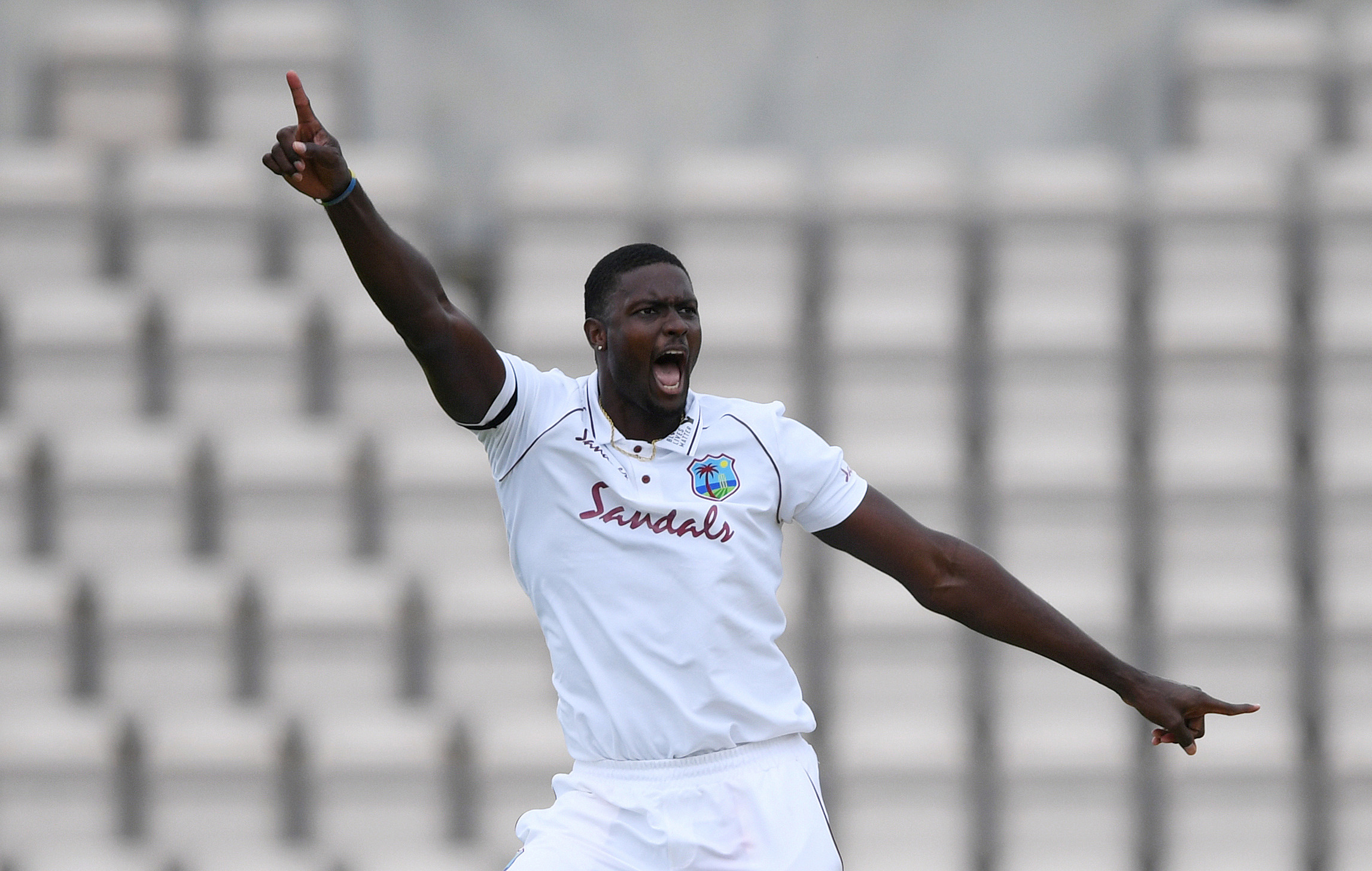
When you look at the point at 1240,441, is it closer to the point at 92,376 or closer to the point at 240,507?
the point at 240,507

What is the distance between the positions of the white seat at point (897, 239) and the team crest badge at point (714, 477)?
3151mm

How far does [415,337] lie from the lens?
7.53 feet

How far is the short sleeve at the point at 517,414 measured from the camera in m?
2.44

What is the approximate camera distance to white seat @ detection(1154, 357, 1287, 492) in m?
5.48

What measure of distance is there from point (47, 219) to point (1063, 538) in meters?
4.03

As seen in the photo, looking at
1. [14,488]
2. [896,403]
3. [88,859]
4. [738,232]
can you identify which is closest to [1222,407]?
[896,403]

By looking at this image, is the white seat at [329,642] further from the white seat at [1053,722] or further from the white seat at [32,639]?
the white seat at [1053,722]

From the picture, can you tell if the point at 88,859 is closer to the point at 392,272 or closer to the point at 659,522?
the point at 659,522

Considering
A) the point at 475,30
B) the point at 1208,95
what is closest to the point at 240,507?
the point at 475,30

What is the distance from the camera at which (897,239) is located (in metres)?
5.67

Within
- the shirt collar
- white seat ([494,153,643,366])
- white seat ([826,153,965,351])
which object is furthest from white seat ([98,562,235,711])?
the shirt collar

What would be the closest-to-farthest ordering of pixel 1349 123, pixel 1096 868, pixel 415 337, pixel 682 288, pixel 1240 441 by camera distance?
pixel 415 337
pixel 682 288
pixel 1096 868
pixel 1240 441
pixel 1349 123

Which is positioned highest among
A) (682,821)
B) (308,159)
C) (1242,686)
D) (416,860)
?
(308,159)

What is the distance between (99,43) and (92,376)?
1441mm
